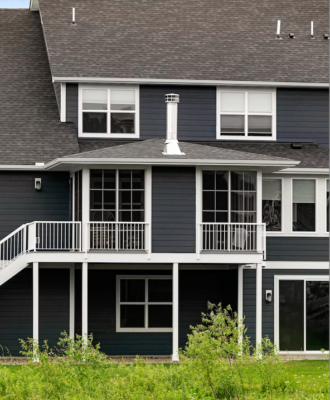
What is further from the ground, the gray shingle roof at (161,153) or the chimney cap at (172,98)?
the chimney cap at (172,98)

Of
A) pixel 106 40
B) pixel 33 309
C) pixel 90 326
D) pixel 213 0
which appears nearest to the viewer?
pixel 33 309

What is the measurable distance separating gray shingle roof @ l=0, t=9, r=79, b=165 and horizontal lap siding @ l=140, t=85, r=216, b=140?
2.12 meters

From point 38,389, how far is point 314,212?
1141cm

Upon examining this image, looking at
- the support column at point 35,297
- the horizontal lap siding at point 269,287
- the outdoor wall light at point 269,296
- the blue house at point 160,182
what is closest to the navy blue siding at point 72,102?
the blue house at point 160,182

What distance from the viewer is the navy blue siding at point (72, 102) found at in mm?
22766

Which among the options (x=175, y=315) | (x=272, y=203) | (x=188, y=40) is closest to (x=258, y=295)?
(x=175, y=315)

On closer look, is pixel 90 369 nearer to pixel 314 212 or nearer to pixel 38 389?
pixel 38 389

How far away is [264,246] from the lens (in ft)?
68.4

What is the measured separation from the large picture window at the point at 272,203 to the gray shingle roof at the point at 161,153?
1.50 meters

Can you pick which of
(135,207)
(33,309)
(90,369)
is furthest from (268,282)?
(90,369)

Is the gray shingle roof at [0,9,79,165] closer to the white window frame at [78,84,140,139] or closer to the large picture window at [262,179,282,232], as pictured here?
the white window frame at [78,84,140,139]

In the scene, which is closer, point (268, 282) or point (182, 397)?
point (182, 397)

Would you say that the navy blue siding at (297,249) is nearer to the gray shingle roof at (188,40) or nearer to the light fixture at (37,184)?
the gray shingle roof at (188,40)

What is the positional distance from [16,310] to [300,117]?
9215 mm
